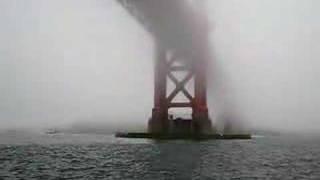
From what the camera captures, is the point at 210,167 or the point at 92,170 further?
the point at 210,167

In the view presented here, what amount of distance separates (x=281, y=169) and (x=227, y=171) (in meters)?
2.03

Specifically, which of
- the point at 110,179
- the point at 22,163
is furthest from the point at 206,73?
the point at 110,179

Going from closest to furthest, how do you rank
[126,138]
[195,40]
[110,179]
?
[110,179] < [195,40] < [126,138]

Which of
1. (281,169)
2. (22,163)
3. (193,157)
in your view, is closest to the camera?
(281,169)

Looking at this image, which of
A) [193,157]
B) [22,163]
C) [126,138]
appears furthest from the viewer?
[126,138]

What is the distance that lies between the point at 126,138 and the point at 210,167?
1307 inches

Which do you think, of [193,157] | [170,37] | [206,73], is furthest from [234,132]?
[193,157]

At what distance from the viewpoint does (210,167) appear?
2353 cm

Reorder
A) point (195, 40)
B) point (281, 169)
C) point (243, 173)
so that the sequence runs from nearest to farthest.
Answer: point (243, 173) → point (281, 169) → point (195, 40)

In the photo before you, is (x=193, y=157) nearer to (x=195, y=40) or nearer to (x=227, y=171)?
(x=227, y=171)

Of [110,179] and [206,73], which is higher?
[206,73]

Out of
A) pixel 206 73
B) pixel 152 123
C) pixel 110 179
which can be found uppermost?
pixel 206 73

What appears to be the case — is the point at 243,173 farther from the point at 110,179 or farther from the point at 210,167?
the point at 110,179

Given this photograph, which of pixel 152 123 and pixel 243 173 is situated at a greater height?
pixel 152 123
